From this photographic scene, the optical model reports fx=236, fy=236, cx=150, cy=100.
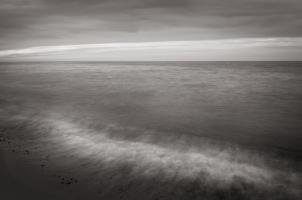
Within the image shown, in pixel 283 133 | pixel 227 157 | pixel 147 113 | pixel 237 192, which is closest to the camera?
pixel 237 192

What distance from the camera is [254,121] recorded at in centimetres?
1856

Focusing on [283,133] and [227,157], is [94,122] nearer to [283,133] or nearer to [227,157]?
[227,157]

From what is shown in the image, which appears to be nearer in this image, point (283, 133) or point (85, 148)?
point (85, 148)

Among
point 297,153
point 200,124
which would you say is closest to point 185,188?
point 297,153

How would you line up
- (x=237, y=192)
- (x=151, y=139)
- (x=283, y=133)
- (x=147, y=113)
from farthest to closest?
(x=147, y=113) → (x=283, y=133) → (x=151, y=139) → (x=237, y=192)

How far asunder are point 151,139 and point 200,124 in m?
5.20

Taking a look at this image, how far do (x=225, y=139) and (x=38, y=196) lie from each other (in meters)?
10.3

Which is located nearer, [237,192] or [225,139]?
[237,192]

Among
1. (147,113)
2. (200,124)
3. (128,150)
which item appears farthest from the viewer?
(147,113)

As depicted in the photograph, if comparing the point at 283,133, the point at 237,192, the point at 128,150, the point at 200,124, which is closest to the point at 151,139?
the point at 128,150

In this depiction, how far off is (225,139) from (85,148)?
7.97 m

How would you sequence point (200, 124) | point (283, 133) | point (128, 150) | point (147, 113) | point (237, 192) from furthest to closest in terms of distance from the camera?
point (147, 113) → point (200, 124) → point (283, 133) → point (128, 150) → point (237, 192)

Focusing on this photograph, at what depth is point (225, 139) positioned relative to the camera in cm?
1394

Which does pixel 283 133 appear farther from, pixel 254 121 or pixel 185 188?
pixel 185 188
